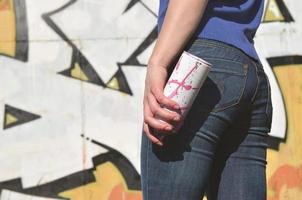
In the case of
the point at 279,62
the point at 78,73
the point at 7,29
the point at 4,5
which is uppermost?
the point at 4,5

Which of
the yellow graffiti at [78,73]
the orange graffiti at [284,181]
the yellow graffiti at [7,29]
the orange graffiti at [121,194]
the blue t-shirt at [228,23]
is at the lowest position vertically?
the orange graffiti at [121,194]

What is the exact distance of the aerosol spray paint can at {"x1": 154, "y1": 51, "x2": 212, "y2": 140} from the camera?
117 cm

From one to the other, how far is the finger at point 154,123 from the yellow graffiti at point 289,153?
8.40ft

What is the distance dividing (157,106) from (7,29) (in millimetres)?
2552

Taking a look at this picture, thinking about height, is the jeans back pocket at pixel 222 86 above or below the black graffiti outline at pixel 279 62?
below

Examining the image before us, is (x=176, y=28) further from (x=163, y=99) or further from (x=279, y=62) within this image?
(x=279, y=62)

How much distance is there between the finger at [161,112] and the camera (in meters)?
1.17

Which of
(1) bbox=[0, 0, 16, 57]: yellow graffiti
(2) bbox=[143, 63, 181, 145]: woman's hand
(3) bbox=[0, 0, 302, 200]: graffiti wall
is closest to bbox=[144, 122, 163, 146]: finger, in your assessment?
(2) bbox=[143, 63, 181, 145]: woman's hand

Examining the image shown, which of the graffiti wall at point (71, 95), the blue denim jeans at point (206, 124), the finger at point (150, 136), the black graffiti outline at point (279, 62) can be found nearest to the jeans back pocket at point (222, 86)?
the blue denim jeans at point (206, 124)

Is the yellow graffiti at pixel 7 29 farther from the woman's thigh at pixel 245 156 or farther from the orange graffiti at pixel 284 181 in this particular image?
the woman's thigh at pixel 245 156

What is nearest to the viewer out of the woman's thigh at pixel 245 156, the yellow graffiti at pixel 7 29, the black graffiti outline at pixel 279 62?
the woman's thigh at pixel 245 156

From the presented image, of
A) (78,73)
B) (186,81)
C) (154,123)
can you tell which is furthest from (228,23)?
(78,73)

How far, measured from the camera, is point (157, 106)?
1.20 m

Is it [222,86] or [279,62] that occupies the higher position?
[279,62]
